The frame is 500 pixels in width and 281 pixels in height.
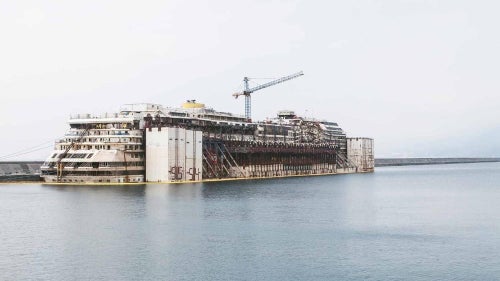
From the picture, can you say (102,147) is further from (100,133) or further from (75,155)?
(75,155)

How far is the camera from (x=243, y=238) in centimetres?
6144

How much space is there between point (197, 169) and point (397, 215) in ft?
236

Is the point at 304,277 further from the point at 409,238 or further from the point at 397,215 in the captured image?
the point at 397,215

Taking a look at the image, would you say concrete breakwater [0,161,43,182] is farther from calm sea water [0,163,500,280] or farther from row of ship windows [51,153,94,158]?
calm sea water [0,163,500,280]

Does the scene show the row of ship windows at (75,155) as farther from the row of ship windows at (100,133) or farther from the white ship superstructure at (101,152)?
the row of ship windows at (100,133)

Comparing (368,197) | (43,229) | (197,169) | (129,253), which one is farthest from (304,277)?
(197,169)

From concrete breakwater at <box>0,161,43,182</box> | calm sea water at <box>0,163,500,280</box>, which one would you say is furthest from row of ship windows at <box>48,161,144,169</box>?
calm sea water at <box>0,163,500,280</box>

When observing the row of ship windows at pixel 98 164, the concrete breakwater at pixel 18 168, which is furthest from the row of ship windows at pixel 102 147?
the concrete breakwater at pixel 18 168

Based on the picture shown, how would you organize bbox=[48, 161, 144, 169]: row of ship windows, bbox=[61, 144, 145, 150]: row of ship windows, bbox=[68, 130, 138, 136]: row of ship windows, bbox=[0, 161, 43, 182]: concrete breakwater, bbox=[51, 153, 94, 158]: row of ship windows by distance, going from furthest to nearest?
bbox=[0, 161, 43, 182]: concrete breakwater → bbox=[68, 130, 138, 136]: row of ship windows → bbox=[61, 144, 145, 150]: row of ship windows → bbox=[51, 153, 94, 158]: row of ship windows → bbox=[48, 161, 144, 169]: row of ship windows

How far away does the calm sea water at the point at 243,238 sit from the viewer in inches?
1857

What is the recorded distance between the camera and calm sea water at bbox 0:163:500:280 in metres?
47.2

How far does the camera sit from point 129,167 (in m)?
136

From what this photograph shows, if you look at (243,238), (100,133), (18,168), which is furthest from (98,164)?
(243,238)

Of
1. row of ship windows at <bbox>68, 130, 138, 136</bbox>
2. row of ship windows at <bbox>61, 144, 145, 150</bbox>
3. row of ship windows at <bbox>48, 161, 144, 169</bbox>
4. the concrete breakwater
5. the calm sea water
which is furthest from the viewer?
the concrete breakwater
